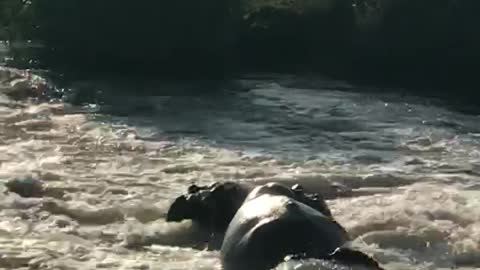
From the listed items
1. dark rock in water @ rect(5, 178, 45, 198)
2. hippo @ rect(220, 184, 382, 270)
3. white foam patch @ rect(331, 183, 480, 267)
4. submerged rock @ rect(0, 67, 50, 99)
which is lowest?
white foam patch @ rect(331, 183, 480, 267)

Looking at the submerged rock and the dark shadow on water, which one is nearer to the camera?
the dark shadow on water

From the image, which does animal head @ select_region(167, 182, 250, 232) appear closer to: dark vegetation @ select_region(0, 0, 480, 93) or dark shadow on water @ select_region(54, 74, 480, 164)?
dark shadow on water @ select_region(54, 74, 480, 164)

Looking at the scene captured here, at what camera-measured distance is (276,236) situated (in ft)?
31.3

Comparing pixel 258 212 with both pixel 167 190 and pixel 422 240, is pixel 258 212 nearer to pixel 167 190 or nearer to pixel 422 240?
pixel 422 240

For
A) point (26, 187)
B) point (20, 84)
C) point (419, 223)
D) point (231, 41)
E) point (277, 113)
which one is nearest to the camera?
point (419, 223)

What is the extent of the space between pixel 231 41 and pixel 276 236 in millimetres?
21742

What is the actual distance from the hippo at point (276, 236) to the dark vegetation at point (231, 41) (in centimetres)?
1923

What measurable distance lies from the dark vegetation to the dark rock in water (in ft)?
51.6

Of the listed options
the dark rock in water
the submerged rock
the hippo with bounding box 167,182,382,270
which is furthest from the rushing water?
the submerged rock

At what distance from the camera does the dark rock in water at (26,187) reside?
43.1ft

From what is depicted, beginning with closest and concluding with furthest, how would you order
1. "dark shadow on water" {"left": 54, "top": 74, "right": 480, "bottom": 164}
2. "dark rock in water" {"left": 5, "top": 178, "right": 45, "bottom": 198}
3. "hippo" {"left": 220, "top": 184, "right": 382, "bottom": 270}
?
"hippo" {"left": 220, "top": 184, "right": 382, "bottom": 270} → "dark rock in water" {"left": 5, "top": 178, "right": 45, "bottom": 198} → "dark shadow on water" {"left": 54, "top": 74, "right": 480, "bottom": 164}

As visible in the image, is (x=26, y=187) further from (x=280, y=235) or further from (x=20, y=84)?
(x=20, y=84)

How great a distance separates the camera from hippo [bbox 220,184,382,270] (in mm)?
9367

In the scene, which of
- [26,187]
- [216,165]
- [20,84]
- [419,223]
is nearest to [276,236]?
[419,223]
